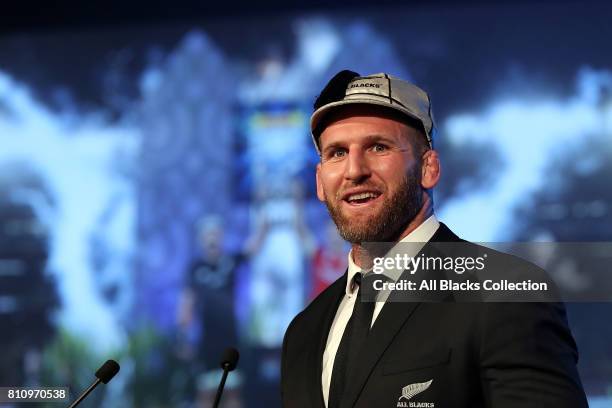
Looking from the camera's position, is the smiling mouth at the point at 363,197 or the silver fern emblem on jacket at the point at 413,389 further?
the smiling mouth at the point at 363,197

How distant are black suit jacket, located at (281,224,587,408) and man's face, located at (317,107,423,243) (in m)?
0.21

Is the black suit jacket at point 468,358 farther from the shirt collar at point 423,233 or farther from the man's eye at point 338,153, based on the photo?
the man's eye at point 338,153

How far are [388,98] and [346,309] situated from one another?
539mm

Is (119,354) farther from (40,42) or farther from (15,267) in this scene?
(40,42)

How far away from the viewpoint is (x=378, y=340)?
1.74 meters

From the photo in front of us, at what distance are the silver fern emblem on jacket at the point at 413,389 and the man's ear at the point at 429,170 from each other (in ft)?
1.75

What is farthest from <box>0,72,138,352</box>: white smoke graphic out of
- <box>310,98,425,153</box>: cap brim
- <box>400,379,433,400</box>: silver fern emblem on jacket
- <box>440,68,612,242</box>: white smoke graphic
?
<box>400,379,433,400</box>: silver fern emblem on jacket

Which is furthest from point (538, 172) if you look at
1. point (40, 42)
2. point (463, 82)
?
point (40, 42)

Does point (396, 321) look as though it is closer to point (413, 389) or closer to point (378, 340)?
point (378, 340)

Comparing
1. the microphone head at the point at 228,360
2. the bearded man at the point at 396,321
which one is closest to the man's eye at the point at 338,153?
the bearded man at the point at 396,321

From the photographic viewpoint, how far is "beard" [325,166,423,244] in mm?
1888

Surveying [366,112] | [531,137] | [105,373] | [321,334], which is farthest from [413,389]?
[531,137]

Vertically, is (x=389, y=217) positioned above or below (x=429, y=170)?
below

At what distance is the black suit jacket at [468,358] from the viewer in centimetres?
155
